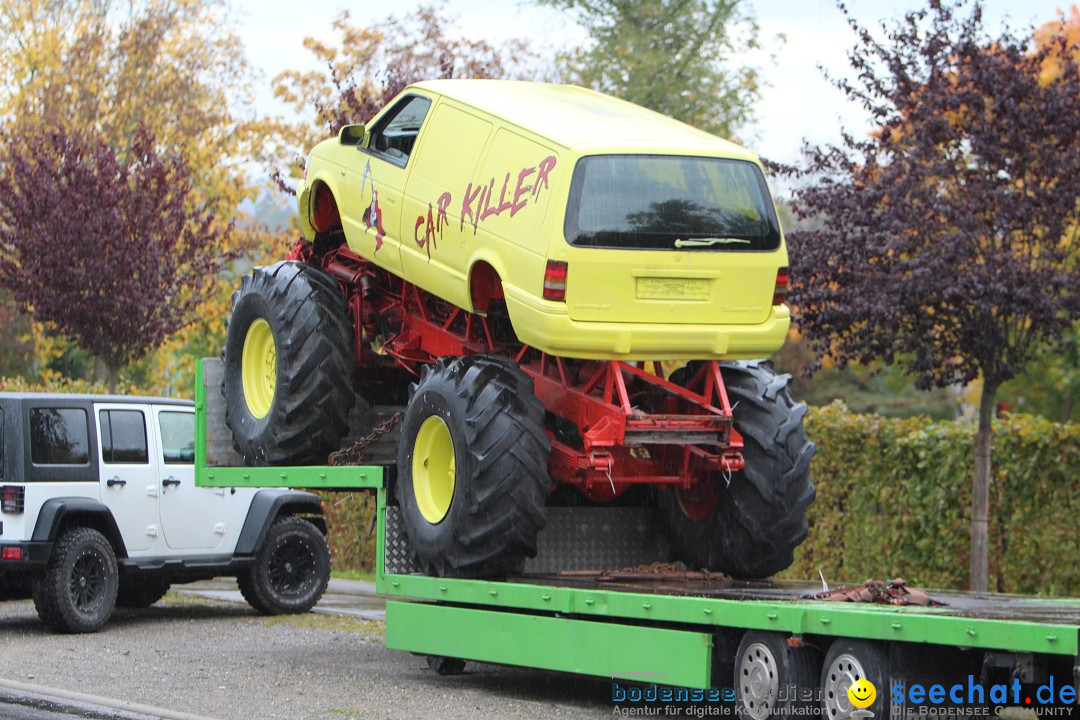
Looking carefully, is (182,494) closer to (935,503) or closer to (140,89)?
(935,503)

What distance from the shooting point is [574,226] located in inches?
369

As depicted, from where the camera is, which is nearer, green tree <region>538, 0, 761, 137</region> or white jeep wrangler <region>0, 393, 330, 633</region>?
white jeep wrangler <region>0, 393, 330, 633</region>

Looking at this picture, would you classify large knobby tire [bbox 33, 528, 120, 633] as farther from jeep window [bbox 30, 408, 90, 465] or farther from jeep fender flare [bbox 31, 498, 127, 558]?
jeep window [bbox 30, 408, 90, 465]

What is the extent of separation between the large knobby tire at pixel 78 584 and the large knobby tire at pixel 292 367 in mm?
1994

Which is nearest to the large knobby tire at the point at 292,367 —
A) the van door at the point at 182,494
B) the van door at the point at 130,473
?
the van door at the point at 130,473

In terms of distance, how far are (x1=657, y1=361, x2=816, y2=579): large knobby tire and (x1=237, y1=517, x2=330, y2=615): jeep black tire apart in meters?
5.24

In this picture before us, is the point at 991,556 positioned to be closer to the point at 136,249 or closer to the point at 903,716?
the point at 903,716

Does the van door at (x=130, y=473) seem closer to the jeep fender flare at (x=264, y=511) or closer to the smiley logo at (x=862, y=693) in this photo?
the jeep fender flare at (x=264, y=511)

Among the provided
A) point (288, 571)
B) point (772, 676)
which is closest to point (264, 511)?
point (288, 571)

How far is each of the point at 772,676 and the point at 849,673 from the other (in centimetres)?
49

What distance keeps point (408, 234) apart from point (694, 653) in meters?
3.83

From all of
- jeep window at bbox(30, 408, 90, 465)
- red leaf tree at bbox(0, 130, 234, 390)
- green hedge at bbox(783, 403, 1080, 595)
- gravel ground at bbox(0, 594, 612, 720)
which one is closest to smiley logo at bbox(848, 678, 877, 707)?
gravel ground at bbox(0, 594, 612, 720)

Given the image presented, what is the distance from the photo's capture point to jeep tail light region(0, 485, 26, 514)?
12.7 metres

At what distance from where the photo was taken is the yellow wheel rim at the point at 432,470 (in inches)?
404
